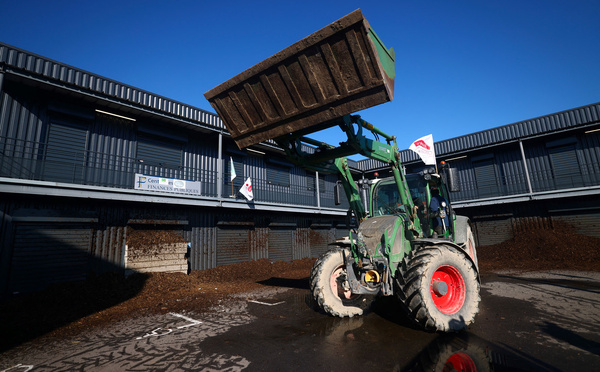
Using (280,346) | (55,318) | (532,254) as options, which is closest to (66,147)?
(55,318)

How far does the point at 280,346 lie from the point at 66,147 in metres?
11.1

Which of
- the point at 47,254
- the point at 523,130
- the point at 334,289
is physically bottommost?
the point at 334,289

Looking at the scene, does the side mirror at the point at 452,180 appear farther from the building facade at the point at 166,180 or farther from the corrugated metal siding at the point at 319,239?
the corrugated metal siding at the point at 319,239

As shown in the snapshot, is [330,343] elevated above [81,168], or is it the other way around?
[81,168]

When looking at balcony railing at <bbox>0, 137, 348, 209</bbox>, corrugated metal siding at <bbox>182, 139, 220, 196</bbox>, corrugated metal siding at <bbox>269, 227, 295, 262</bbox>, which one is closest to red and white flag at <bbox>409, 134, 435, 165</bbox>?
balcony railing at <bbox>0, 137, 348, 209</bbox>

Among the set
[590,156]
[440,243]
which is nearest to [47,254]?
[440,243]

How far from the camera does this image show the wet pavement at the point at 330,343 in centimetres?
352

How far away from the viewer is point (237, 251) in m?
14.1

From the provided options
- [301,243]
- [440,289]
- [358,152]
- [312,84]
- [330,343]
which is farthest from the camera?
[301,243]

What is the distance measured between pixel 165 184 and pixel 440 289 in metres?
10.6

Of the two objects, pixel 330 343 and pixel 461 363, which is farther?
pixel 330 343

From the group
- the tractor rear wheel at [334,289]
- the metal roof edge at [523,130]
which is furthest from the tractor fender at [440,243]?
the metal roof edge at [523,130]

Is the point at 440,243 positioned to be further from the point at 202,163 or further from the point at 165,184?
the point at 202,163

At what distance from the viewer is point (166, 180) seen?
1147cm
